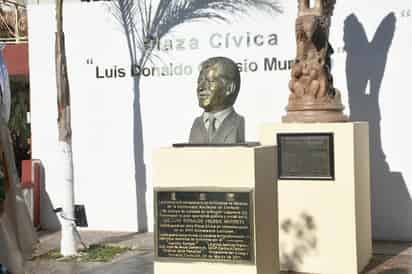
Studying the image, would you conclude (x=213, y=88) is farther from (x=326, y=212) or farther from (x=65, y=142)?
(x=65, y=142)

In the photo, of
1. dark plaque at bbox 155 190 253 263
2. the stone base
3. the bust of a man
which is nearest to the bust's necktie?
the bust of a man

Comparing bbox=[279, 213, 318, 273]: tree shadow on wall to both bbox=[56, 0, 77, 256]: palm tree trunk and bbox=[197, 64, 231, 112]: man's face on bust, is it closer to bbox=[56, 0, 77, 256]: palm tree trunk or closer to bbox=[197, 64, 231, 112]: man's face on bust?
bbox=[197, 64, 231, 112]: man's face on bust

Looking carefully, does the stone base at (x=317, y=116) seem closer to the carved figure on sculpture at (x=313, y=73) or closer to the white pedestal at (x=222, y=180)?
the carved figure on sculpture at (x=313, y=73)

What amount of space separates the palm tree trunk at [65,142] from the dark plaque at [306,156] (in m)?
3.11

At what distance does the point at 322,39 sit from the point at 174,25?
3459 millimetres

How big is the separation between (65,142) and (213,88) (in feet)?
13.6

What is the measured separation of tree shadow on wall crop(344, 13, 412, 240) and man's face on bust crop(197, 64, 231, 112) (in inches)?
190

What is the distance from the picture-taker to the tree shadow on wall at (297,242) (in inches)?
326

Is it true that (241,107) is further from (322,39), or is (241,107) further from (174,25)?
(322,39)

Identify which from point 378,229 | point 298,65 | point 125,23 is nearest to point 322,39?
point 298,65

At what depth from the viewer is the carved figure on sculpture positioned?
8422 millimetres

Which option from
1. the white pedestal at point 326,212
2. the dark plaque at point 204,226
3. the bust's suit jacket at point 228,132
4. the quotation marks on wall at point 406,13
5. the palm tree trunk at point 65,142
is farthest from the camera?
the quotation marks on wall at point 406,13

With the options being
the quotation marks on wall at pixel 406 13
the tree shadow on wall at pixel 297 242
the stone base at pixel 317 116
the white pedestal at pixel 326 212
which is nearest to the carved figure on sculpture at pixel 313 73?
the stone base at pixel 317 116

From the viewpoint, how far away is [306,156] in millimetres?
8195
